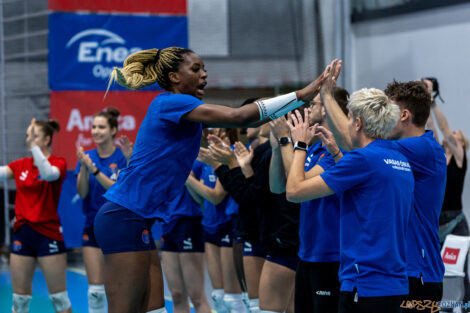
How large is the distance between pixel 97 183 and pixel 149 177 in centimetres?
304

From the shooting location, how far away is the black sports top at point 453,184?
6.00 m

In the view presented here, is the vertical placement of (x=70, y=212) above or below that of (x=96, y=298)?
above

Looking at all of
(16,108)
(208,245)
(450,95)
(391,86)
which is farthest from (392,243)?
(16,108)

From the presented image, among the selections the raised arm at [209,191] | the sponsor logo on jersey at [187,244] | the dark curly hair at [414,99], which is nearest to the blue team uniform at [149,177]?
the dark curly hair at [414,99]

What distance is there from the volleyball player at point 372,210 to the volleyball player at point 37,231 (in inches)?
129

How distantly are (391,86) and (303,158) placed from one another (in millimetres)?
748

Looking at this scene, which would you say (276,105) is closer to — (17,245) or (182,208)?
(182,208)

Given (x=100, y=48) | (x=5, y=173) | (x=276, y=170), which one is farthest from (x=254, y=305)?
(x=100, y=48)

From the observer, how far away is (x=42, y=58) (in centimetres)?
957

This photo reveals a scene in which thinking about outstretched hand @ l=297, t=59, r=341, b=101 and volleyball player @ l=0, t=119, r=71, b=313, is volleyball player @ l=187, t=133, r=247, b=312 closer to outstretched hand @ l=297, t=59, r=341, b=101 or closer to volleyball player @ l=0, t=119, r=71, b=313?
volleyball player @ l=0, t=119, r=71, b=313

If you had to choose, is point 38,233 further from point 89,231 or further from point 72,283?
point 72,283

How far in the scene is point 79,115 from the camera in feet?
28.8

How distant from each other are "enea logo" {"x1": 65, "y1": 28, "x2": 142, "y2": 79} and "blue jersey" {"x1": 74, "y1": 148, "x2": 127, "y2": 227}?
9.83 feet

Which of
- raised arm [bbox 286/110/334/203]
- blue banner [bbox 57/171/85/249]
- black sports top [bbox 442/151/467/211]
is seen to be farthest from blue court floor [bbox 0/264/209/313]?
raised arm [bbox 286/110/334/203]
